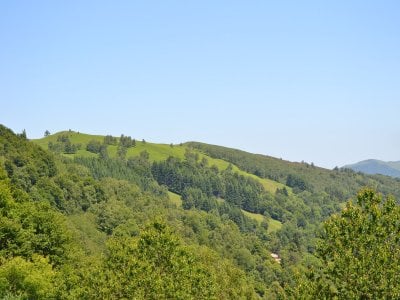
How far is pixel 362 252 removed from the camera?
27.5 m

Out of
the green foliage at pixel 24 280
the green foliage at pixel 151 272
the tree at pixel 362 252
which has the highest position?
the tree at pixel 362 252

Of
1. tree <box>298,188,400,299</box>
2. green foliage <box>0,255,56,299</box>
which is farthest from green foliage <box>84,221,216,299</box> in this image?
tree <box>298,188,400,299</box>

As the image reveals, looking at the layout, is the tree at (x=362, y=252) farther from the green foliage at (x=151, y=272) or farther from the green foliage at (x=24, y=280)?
the green foliage at (x=24, y=280)

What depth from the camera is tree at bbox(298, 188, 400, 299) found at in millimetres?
26500

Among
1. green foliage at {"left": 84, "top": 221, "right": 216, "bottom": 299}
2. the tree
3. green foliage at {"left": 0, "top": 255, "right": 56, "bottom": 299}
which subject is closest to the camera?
the tree

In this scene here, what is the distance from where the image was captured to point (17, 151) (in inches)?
6496

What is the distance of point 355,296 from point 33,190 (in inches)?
5152

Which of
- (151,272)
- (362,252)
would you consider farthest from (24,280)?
(362,252)

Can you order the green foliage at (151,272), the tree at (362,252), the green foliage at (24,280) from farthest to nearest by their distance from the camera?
the green foliage at (24,280), the green foliage at (151,272), the tree at (362,252)

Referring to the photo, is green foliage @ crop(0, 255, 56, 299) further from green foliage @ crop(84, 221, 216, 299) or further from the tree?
the tree

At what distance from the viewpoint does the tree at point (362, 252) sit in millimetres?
26500

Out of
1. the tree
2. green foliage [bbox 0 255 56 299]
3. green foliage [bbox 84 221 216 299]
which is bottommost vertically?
green foliage [bbox 0 255 56 299]

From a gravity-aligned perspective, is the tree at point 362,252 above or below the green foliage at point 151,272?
above

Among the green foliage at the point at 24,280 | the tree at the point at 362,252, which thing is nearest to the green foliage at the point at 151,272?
the green foliage at the point at 24,280
